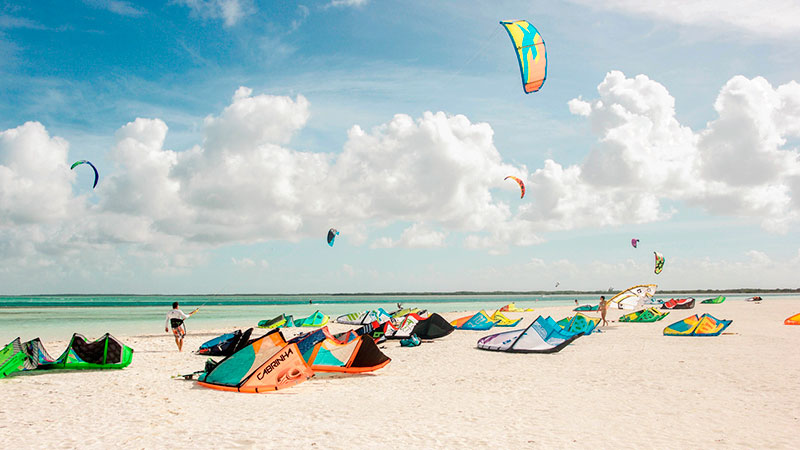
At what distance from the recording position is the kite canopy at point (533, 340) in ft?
42.0

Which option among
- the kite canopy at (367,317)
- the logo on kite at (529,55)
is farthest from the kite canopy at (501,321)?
the logo on kite at (529,55)

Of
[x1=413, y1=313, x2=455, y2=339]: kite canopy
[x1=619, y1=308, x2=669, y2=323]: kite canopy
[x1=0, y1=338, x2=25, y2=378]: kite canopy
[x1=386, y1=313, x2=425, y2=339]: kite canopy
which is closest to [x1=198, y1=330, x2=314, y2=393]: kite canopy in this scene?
[x1=0, y1=338, x2=25, y2=378]: kite canopy

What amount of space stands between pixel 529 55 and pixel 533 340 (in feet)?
22.8

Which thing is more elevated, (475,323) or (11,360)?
Result: (11,360)

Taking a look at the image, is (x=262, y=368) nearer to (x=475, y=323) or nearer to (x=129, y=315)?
(x=475, y=323)

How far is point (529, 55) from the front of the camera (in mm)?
12031

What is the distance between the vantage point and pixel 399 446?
5137 mm

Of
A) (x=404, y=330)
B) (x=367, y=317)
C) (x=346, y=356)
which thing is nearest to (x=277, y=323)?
(x=367, y=317)

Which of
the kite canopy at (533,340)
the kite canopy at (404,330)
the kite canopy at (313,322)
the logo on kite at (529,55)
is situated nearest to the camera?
the logo on kite at (529,55)

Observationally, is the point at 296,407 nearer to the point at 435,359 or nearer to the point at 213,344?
the point at 435,359

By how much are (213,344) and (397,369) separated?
5.39 metres

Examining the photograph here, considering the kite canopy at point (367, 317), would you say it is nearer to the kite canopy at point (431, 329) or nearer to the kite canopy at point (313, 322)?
the kite canopy at point (313, 322)

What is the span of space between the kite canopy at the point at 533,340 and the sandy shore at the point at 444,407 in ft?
3.38

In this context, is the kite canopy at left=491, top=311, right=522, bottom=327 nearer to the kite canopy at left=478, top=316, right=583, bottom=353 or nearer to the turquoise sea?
the kite canopy at left=478, top=316, right=583, bottom=353
